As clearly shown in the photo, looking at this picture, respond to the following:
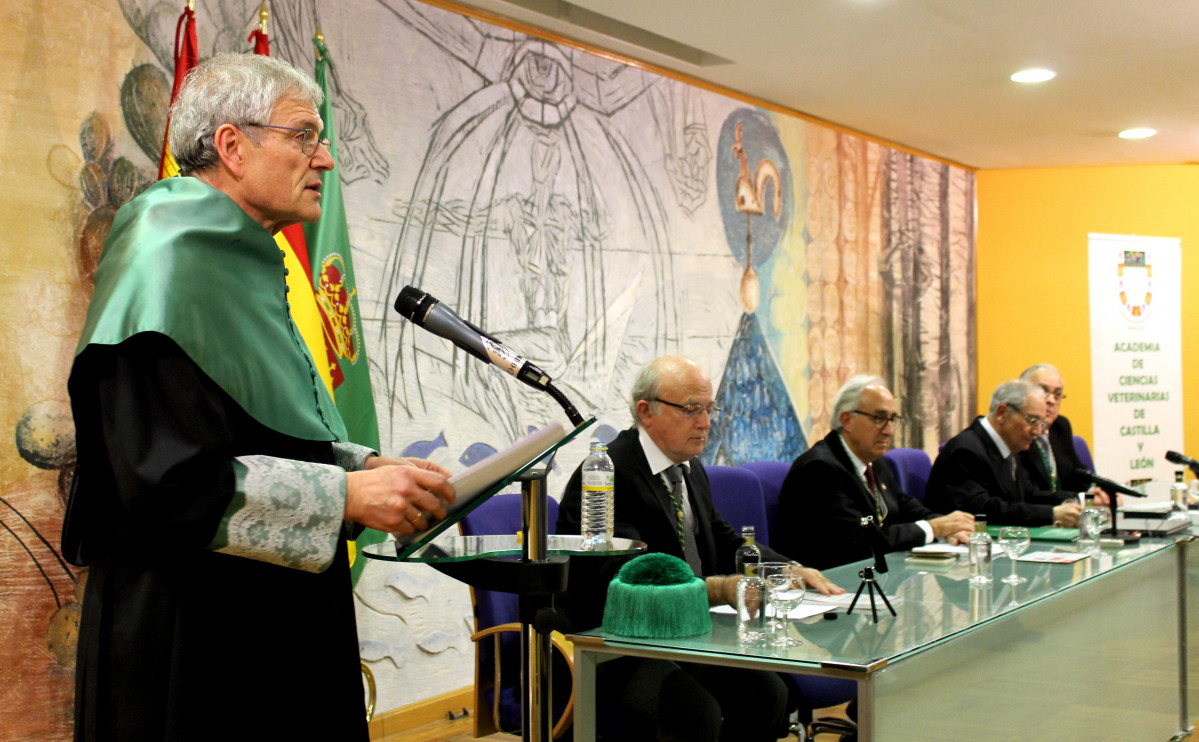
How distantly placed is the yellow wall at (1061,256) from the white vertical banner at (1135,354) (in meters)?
0.27

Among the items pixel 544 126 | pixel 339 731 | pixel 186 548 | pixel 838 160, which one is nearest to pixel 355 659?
pixel 339 731

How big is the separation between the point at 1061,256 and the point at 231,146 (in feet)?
25.5

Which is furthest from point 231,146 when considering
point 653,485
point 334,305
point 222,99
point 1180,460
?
point 1180,460

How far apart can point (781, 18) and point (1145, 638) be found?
281 cm

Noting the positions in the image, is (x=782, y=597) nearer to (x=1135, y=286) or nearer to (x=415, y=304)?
(x=415, y=304)

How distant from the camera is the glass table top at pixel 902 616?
6.83 ft

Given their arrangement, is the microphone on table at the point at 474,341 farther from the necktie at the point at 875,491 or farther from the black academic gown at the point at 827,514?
the necktie at the point at 875,491

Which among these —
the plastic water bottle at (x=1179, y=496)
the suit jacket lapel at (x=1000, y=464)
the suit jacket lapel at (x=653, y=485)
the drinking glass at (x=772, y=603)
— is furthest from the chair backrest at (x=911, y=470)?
the drinking glass at (x=772, y=603)

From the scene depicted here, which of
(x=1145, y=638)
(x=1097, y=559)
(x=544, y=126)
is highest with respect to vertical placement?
(x=544, y=126)

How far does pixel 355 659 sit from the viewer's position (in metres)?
1.57

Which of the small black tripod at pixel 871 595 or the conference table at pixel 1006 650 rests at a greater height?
the small black tripod at pixel 871 595

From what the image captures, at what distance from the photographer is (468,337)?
1486mm

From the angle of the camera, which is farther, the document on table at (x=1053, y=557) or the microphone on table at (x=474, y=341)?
the document on table at (x=1053, y=557)

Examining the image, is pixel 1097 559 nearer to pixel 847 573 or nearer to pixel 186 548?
pixel 847 573
